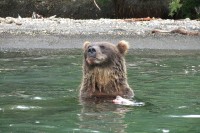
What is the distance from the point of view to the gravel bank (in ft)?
63.9

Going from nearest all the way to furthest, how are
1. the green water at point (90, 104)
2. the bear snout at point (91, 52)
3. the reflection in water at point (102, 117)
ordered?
the reflection in water at point (102, 117)
the green water at point (90, 104)
the bear snout at point (91, 52)

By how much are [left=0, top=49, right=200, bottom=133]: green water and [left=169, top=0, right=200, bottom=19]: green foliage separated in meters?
9.07

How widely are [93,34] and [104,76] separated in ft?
35.0

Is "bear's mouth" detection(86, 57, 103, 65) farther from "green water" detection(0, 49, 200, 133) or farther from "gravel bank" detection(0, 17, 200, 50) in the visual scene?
"gravel bank" detection(0, 17, 200, 50)

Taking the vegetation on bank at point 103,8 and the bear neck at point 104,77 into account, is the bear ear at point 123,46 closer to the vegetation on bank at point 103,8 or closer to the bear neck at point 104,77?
the bear neck at point 104,77

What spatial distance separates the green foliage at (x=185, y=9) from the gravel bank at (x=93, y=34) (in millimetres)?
2265

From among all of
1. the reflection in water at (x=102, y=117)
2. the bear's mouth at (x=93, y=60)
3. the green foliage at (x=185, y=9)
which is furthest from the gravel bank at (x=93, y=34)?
the reflection in water at (x=102, y=117)

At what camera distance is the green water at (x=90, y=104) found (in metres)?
7.57

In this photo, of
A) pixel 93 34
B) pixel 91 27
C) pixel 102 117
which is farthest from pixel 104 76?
pixel 91 27

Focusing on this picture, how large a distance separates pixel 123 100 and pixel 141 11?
58.3 ft

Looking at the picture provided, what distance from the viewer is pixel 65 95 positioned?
34.4 feet

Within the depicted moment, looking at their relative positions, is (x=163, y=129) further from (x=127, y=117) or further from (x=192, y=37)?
(x=192, y=37)

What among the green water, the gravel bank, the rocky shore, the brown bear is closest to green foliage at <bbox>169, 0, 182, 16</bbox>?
→ the rocky shore

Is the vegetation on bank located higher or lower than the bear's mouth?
higher
